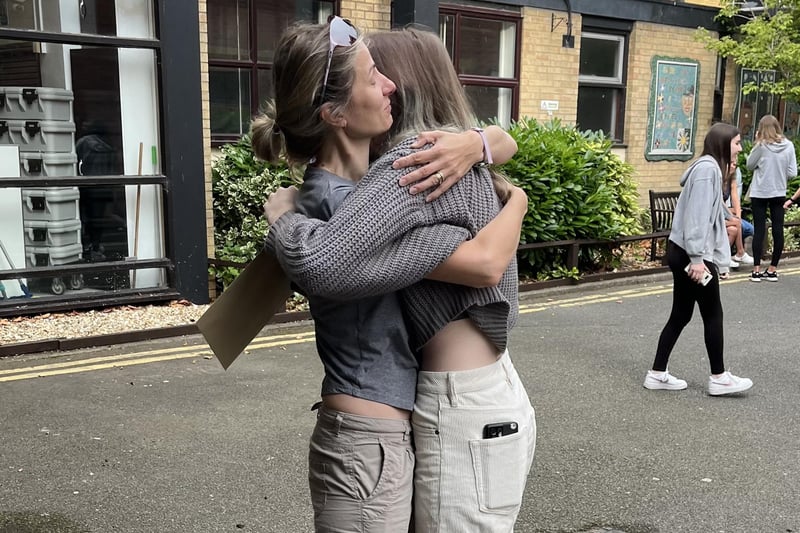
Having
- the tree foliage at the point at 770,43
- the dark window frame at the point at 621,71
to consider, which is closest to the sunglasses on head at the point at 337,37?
the dark window frame at the point at 621,71

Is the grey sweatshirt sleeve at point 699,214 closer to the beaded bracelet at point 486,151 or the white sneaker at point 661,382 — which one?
the white sneaker at point 661,382

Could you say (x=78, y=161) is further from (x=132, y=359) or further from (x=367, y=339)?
(x=367, y=339)

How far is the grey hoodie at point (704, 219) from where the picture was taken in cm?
502

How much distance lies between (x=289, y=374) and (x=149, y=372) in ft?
3.33

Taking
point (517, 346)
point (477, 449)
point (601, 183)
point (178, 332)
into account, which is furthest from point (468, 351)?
point (601, 183)

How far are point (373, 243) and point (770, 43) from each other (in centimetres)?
1300

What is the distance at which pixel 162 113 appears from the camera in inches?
280

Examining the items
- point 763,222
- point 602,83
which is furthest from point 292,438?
point 602,83

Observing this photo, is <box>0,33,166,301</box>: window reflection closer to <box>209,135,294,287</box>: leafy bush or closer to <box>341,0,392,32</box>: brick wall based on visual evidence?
<box>209,135,294,287</box>: leafy bush

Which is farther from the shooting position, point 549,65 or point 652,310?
point 549,65

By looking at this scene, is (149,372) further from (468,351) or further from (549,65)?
(549,65)

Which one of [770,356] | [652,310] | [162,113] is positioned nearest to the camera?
[770,356]

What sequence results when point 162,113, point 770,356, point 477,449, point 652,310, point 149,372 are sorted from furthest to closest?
point 652,310, point 162,113, point 770,356, point 149,372, point 477,449

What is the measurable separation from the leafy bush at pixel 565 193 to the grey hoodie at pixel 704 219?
12.0 ft
